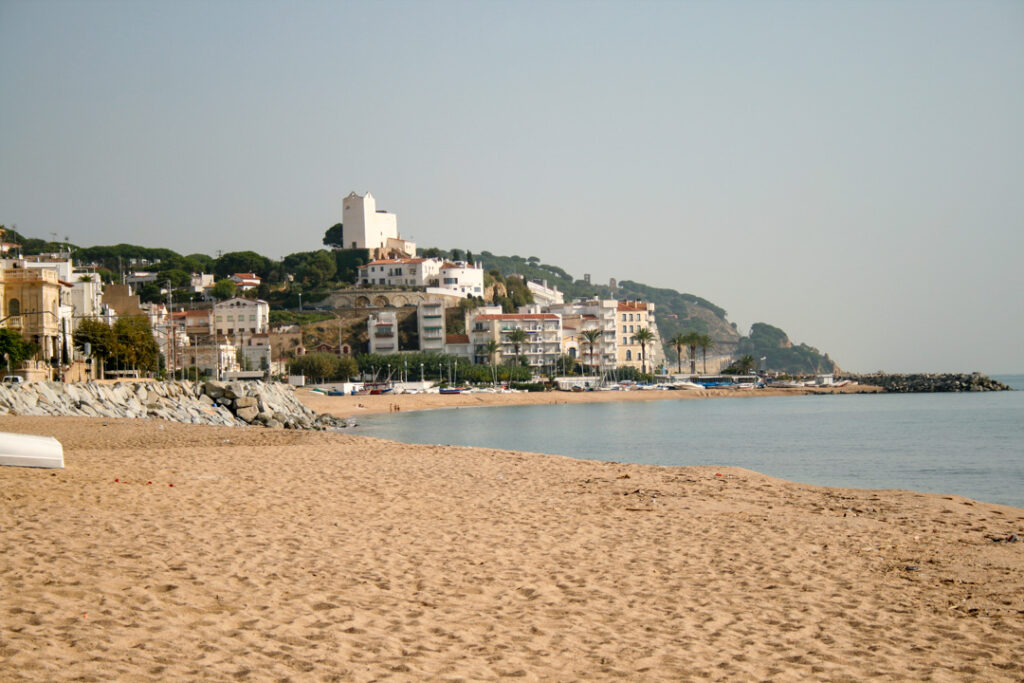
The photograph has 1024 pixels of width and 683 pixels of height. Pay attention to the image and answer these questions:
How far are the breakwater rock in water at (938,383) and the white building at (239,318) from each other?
8753cm

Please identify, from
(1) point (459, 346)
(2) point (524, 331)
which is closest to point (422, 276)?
(1) point (459, 346)

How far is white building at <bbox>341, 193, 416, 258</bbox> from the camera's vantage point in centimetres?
14238

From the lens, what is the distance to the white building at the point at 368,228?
142375mm

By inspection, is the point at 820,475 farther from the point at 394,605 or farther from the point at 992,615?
the point at 394,605

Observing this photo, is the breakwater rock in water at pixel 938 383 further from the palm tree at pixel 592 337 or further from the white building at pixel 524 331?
the white building at pixel 524 331

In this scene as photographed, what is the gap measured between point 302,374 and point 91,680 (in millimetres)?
98778

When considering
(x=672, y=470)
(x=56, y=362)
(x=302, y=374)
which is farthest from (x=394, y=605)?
(x=302, y=374)

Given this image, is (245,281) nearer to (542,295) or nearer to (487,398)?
(542,295)

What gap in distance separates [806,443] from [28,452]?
106 feet

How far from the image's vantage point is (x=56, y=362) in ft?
169

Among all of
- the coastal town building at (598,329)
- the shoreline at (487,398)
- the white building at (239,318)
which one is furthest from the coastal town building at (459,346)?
the white building at (239,318)

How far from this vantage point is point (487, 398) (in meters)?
95.5

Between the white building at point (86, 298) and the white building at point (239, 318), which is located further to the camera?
the white building at point (239, 318)

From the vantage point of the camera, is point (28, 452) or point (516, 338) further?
point (516, 338)
